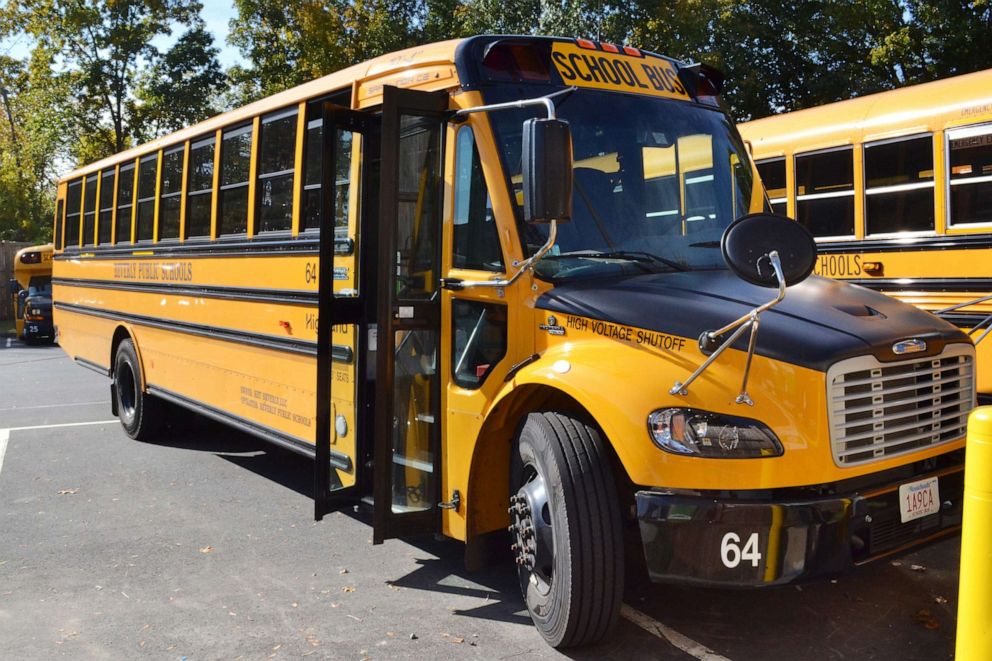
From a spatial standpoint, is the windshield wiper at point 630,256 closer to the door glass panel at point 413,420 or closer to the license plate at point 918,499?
the door glass panel at point 413,420

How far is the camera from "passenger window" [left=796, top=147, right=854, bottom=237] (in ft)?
26.1

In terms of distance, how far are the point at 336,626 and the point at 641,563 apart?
161 cm

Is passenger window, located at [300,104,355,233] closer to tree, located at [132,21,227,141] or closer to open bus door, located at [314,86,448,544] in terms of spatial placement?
open bus door, located at [314,86,448,544]

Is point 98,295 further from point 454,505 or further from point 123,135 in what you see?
point 123,135

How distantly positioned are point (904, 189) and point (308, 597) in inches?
218

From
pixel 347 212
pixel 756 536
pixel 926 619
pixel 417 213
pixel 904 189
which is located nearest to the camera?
pixel 756 536

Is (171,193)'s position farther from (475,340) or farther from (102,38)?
(102,38)

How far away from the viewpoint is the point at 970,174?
7059 millimetres

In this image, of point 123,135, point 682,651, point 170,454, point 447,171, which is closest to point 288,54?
point 123,135

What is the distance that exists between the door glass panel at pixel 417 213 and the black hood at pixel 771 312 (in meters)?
0.76

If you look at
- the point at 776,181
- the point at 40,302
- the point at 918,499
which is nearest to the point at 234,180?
the point at 776,181

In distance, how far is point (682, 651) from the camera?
396cm

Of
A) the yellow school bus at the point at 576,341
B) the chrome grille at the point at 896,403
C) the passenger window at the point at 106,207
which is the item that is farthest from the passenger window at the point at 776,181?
the passenger window at the point at 106,207

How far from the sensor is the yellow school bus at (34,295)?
2114 centimetres
